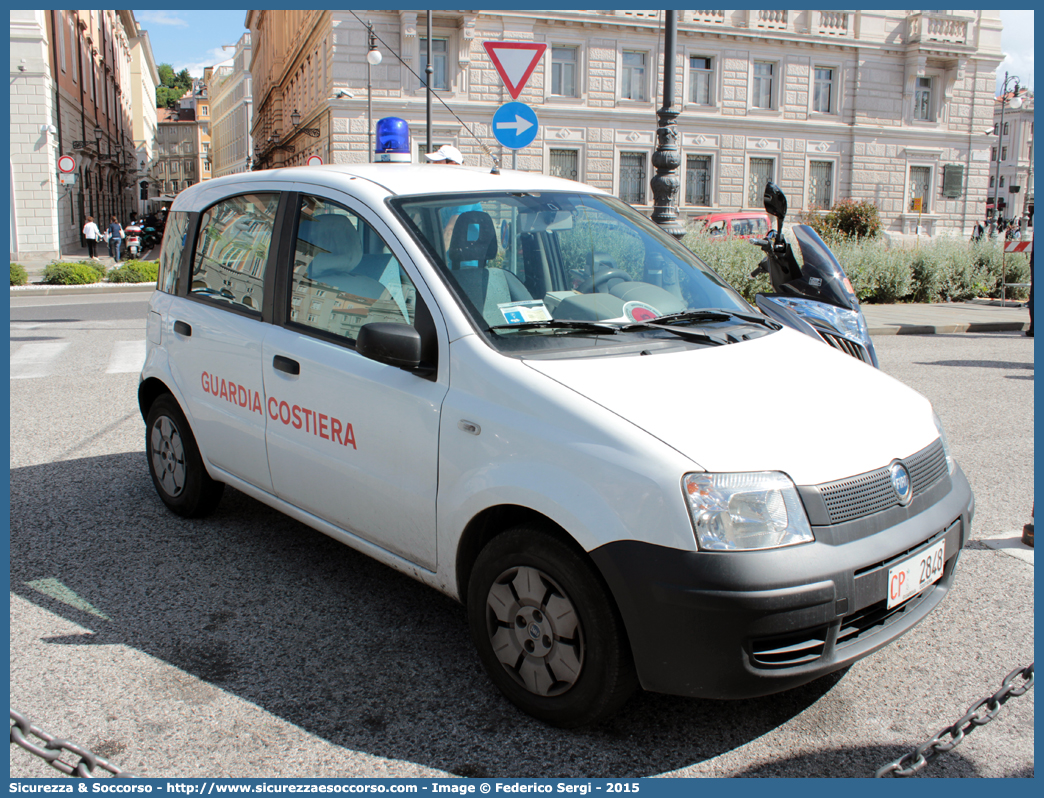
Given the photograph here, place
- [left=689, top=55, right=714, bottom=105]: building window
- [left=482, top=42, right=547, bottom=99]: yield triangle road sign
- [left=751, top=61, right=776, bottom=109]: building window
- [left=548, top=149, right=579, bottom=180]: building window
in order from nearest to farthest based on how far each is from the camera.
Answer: [left=482, top=42, right=547, bottom=99]: yield triangle road sign
[left=548, top=149, right=579, bottom=180]: building window
[left=689, top=55, right=714, bottom=105]: building window
[left=751, top=61, right=776, bottom=109]: building window

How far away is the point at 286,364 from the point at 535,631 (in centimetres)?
156

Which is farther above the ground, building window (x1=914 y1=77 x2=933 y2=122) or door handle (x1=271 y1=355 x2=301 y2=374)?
building window (x1=914 y1=77 x2=933 y2=122)

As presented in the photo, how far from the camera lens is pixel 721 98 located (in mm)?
39000

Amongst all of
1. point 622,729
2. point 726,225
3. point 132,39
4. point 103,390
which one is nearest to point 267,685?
point 622,729

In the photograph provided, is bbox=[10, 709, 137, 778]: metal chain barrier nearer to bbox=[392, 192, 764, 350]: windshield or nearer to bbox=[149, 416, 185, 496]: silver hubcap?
bbox=[392, 192, 764, 350]: windshield

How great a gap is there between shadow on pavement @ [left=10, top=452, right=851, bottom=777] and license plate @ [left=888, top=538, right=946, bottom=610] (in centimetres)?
50

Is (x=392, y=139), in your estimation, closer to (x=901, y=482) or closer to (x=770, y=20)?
(x=901, y=482)

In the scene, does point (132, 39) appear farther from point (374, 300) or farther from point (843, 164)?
point (374, 300)

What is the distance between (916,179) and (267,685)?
45504 millimetres

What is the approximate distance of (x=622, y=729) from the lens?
2.86 meters

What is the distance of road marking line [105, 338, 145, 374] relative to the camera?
9.26 meters

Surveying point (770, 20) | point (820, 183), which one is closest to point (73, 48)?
point (770, 20)

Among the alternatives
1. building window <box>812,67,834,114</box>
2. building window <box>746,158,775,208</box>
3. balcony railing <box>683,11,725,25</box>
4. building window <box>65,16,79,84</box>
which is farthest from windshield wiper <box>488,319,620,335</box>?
building window <box>65,16,79,84</box>

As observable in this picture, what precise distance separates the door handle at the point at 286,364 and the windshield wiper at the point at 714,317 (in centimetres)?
141
